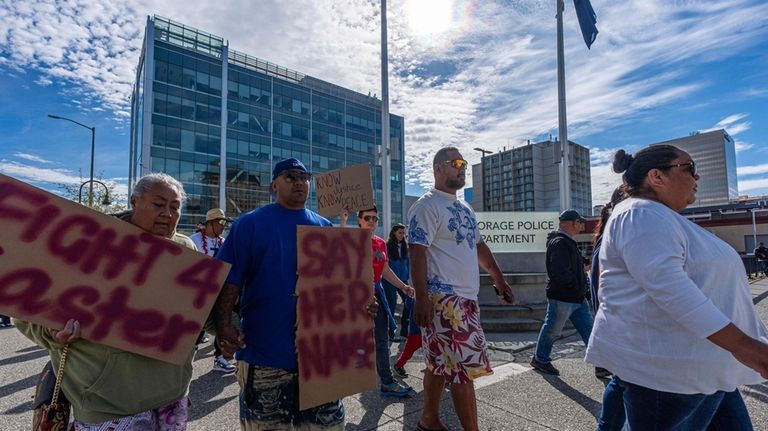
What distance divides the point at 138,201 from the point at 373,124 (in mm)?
57506

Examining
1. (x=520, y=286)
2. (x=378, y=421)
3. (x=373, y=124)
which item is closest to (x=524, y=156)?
(x=373, y=124)

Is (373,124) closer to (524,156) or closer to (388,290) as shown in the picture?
(524,156)

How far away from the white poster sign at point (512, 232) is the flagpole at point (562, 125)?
234 centimetres

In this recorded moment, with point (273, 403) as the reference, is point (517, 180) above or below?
above

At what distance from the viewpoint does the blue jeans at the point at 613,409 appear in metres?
2.24

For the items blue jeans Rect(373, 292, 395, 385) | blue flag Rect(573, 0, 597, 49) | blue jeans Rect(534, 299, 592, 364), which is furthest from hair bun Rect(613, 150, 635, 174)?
blue flag Rect(573, 0, 597, 49)

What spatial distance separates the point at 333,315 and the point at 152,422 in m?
0.95

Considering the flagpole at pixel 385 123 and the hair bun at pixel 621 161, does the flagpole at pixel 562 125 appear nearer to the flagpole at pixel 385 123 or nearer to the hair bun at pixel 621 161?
the flagpole at pixel 385 123

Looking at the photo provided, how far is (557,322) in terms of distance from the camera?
179 inches

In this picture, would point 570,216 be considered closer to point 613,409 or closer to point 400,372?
point 400,372

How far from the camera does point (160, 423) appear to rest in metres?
1.88

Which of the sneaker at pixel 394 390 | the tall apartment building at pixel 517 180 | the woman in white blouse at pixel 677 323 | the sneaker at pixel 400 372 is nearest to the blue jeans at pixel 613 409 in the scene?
the woman in white blouse at pixel 677 323

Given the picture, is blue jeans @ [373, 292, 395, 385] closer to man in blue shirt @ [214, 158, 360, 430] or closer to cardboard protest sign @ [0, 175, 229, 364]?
man in blue shirt @ [214, 158, 360, 430]

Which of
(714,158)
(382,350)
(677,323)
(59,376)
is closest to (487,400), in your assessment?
(382,350)
